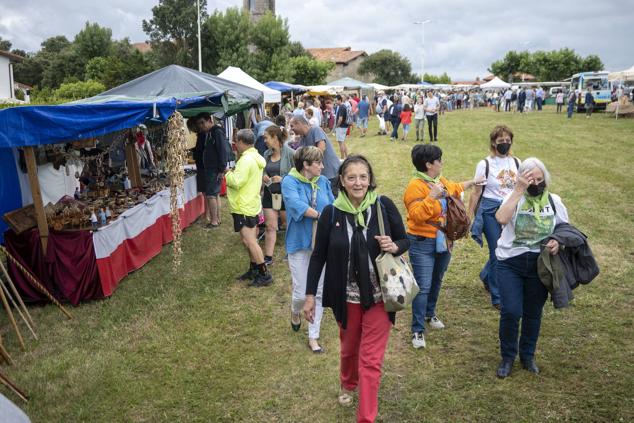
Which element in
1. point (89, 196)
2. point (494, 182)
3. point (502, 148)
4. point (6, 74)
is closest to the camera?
point (502, 148)

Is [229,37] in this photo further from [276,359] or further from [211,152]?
[276,359]

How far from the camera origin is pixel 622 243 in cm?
695

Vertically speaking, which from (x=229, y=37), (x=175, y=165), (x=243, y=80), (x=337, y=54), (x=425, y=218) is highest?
(x=337, y=54)

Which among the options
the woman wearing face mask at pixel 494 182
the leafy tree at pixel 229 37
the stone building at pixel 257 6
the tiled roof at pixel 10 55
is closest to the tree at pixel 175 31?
the leafy tree at pixel 229 37

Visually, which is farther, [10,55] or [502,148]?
[10,55]

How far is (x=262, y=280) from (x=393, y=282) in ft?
10.9

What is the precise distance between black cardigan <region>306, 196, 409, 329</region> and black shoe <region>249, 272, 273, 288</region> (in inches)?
116

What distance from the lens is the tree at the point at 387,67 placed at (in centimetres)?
6912

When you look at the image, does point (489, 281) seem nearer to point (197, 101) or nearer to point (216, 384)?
point (216, 384)

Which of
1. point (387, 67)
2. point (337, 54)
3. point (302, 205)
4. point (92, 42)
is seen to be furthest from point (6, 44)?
point (302, 205)

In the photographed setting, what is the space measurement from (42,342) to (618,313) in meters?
5.48

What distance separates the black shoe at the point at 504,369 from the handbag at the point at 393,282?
1.41 metres

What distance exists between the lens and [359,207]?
2.98 m

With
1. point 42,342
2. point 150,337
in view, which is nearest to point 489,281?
point 150,337
